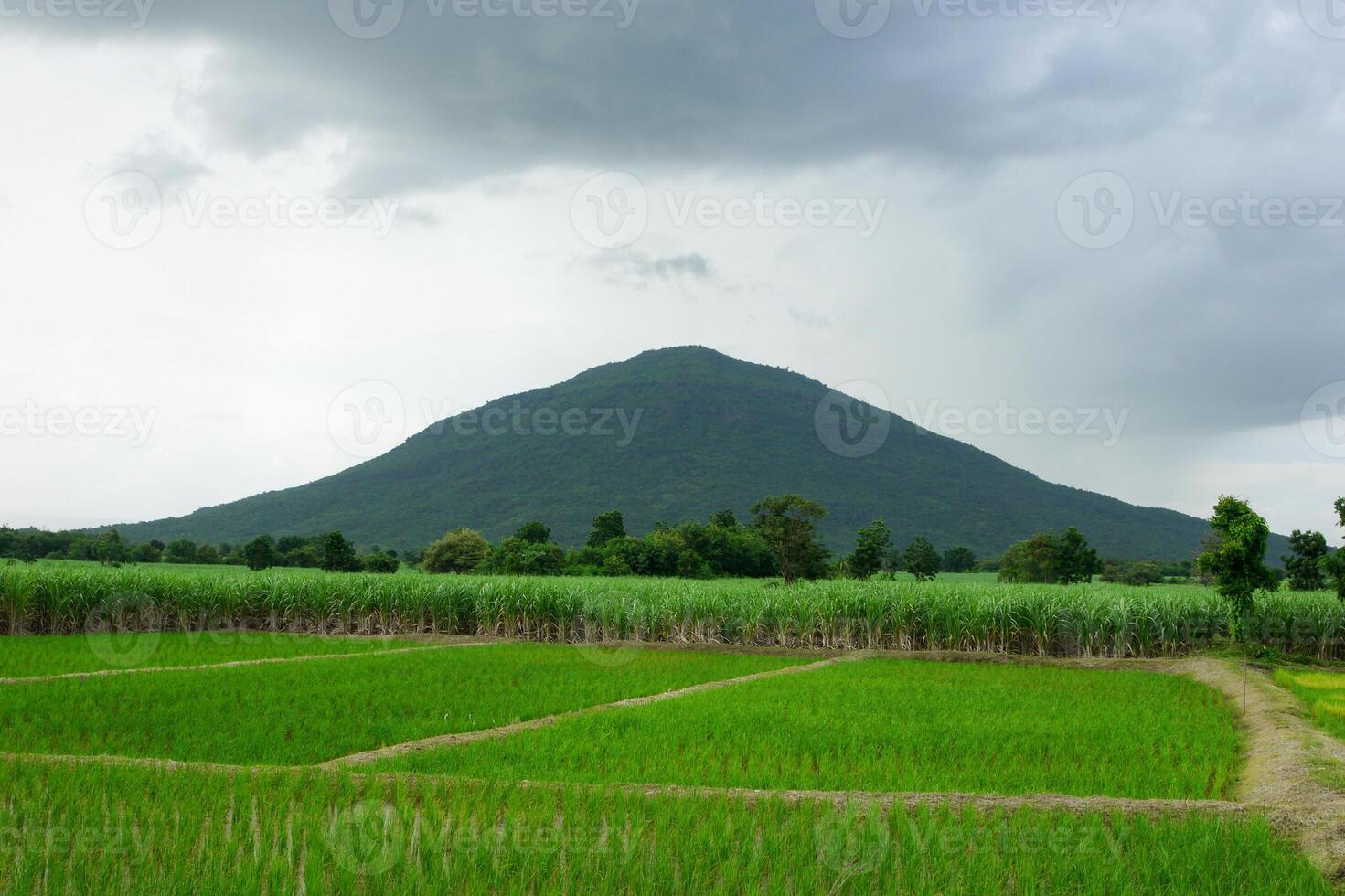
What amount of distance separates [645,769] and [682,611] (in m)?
15.4

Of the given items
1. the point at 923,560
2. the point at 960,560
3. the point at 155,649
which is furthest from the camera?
the point at 960,560

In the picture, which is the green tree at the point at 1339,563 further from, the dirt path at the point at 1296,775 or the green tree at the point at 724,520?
the green tree at the point at 724,520

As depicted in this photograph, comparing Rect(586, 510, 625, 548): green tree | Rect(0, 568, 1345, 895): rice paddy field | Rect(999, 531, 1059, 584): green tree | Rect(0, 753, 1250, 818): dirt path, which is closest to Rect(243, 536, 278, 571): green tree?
Rect(586, 510, 625, 548): green tree

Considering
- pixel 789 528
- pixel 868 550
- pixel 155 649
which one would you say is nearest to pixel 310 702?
pixel 155 649

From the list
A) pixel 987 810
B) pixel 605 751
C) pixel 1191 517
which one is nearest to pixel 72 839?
pixel 605 751

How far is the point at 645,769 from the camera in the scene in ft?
28.5

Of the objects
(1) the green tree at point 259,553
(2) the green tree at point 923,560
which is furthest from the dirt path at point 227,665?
(2) the green tree at point 923,560

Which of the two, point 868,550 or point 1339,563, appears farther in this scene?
point 868,550

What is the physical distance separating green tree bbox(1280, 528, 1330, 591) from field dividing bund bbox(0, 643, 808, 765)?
29407 millimetres

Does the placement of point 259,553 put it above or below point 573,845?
above

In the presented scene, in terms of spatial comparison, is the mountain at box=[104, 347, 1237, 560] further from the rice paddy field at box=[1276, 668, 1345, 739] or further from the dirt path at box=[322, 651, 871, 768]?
the dirt path at box=[322, 651, 871, 768]

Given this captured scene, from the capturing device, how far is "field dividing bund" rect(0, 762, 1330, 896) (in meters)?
5.41

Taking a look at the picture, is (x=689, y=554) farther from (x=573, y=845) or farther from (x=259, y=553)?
(x=573, y=845)

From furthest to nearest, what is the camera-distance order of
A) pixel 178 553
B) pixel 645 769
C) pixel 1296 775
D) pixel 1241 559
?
pixel 178 553
pixel 1241 559
pixel 645 769
pixel 1296 775
